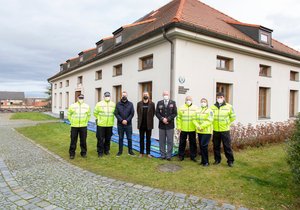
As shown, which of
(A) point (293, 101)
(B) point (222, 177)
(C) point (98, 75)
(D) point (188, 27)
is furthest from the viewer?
(C) point (98, 75)

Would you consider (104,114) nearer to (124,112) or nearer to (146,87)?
(124,112)

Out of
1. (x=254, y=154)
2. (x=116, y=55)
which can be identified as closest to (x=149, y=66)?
(x=116, y=55)

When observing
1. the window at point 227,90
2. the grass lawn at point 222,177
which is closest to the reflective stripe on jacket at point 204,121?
the grass lawn at point 222,177

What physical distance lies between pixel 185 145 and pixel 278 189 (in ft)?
8.09

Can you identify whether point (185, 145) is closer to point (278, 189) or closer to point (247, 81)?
point (278, 189)

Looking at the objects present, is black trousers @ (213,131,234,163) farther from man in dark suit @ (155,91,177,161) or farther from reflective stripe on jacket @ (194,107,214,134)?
man in dark suit @ (155,91,177,161)

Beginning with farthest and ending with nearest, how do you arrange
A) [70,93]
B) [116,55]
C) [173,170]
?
[70,93]
[116,55]
[173,170]

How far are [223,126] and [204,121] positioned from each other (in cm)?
49

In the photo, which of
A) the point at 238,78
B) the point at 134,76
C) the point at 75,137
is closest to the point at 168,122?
the point at 75,137

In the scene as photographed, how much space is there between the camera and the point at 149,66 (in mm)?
9312

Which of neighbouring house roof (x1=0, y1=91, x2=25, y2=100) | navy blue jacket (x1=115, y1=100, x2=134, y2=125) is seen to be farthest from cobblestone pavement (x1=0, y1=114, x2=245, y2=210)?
neighbouring house roof (x1=0, y1=91, x2=25, y2=100)

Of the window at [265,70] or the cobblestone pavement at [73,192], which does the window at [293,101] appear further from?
the cobblestone pavement at [73,192]

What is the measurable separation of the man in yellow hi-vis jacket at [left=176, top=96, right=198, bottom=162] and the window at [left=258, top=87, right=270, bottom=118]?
706 centimetres

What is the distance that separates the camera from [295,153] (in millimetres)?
3477
